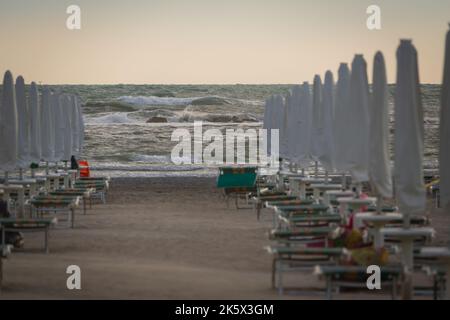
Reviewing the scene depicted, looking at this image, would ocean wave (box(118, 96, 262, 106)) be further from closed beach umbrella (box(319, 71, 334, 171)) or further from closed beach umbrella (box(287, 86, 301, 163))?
closed beach umbrella (box(319, 71, 334, 171))

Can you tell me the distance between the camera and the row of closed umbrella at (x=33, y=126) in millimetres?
14445

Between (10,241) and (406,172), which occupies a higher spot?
(406,172)

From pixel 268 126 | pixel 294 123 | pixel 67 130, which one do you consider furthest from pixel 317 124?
pixel 268 126

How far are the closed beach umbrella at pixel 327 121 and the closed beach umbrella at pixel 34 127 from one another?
4.26 metres

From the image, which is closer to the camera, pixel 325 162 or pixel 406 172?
pixel 406 172

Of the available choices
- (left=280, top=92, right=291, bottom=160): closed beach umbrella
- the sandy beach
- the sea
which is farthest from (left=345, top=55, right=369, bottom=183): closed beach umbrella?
the sea

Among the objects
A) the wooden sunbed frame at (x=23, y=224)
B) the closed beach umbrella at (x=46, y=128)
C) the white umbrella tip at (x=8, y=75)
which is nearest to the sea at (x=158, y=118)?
the closed beach umbrella at (x=46, y=128)

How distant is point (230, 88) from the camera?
75.2m

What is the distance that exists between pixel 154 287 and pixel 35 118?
7587mm

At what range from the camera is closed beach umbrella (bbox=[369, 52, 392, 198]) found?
34.4ft
